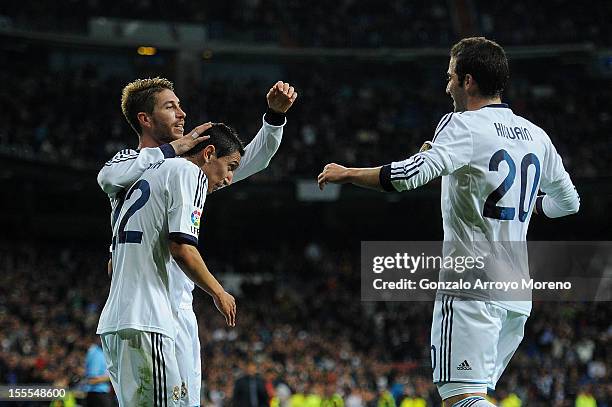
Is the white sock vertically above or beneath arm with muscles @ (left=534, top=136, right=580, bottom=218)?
beneath

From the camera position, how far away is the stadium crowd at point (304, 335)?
19281 millimetres

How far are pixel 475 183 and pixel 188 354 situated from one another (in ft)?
5.98

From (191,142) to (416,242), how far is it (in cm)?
2720

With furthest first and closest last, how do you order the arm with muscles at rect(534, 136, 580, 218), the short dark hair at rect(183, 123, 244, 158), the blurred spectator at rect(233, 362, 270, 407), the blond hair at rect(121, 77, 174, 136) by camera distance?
the blurred spectator at rect(233, 362, 270, 407)
the blond hair at rect(121, 77, 174, 136)
the short dark hair at rect(183, 123, 244, 158)
the arm with muscles at rect(534, 136, 580, 218)

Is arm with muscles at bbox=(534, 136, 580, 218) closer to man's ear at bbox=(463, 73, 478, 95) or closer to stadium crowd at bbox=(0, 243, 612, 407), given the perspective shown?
man's ear at bbox=(463, 73, 478, 95)

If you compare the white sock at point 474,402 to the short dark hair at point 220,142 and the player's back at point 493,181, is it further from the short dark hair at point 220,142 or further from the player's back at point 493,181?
the short dark hair at point 220,142

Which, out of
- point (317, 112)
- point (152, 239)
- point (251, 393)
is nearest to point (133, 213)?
point (152, 239)

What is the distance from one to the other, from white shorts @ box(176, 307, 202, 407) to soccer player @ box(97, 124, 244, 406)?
0.33 meters

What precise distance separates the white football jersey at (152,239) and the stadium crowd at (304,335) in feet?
40.2

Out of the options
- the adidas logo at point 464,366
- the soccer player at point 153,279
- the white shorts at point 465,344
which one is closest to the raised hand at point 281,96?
the soccer player at point 153,279

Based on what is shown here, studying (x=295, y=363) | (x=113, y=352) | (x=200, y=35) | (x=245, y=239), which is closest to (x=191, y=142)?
(x=113, y=352)

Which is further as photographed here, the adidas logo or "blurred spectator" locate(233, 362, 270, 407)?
"blurred spectator" locate(233, 362, 270, 407)

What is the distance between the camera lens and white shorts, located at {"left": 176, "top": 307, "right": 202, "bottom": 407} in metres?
5.06

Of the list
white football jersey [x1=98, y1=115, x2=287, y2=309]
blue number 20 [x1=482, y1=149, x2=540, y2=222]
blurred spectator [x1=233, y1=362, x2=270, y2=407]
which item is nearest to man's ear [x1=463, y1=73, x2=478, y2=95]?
blue number 20 [x1=482, y1=149, x2=540, y2=222]
